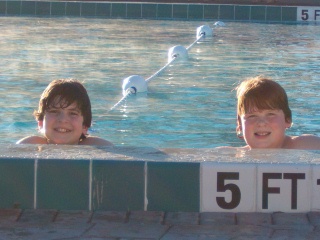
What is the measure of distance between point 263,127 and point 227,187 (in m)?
0.76

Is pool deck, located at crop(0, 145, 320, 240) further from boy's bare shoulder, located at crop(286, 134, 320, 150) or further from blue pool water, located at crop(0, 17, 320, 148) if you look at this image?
blue pool water, located at crop(0, 17, 320, 148)

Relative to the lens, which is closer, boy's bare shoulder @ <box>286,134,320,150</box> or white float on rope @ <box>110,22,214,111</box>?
boy's bare shoulder @ <box>286,134,320,150</box>

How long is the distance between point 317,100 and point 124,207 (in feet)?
14.6

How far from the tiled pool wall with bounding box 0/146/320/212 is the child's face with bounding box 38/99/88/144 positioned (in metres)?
0.76

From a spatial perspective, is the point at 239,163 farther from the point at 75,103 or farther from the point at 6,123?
the point at 6,123

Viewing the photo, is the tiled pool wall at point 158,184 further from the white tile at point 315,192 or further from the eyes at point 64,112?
the eyes at point 64,112

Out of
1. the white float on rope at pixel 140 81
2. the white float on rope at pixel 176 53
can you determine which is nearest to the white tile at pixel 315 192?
the white float on rope at pixel 140 81

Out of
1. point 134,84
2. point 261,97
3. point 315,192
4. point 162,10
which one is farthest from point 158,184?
point 162,10

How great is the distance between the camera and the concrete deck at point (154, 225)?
3.04m

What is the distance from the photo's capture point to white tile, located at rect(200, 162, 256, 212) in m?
3.35

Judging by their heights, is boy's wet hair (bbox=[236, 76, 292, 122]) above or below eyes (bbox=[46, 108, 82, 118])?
above

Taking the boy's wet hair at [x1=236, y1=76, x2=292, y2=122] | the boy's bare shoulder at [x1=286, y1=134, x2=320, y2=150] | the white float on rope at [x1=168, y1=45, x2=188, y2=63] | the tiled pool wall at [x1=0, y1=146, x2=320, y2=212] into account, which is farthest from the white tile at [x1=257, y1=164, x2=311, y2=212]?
the white float on rope at [x1=168, y1=45, x2=188, y2=63]

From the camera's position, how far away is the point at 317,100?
7559mm

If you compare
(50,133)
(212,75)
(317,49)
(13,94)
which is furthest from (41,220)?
(317,49)
